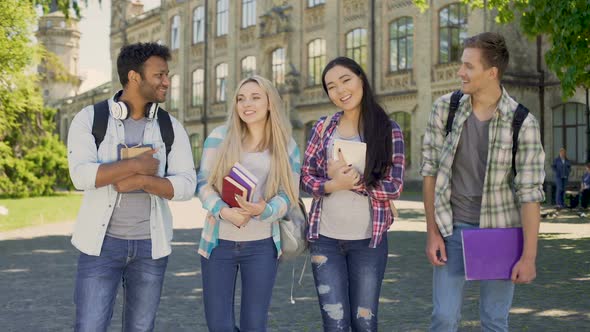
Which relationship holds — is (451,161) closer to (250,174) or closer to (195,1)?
(250,174)

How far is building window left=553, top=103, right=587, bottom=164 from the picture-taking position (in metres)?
26.1

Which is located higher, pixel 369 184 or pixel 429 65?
pixel 429 65

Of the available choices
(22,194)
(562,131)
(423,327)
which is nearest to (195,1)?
(22,194)

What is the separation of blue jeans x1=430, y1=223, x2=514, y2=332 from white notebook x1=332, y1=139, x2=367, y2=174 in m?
0.64

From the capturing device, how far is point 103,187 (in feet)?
11.8

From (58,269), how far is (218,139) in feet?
20.5

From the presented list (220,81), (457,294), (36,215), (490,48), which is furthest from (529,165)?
(220,81)

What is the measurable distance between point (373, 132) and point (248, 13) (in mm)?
36922

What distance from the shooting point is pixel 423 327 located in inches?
231

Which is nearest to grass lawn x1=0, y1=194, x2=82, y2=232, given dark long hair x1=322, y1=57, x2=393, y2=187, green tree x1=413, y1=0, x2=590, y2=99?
green tree x1=413, y1=0, x2=590, y2=99

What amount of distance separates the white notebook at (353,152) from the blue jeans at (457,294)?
2.11 feet

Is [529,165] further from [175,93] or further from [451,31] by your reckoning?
[175,93]

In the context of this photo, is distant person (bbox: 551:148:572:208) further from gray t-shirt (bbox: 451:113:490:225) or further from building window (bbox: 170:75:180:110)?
building window (bbox: 170:75:180:110)

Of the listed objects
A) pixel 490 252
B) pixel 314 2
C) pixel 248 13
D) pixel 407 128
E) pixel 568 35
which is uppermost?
pixel 248 13
